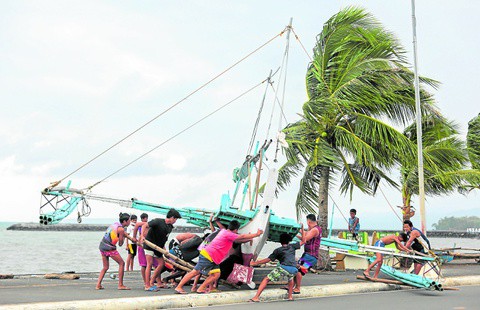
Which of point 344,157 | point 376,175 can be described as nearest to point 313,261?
point 344,157

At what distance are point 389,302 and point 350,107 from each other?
1056 centimetres

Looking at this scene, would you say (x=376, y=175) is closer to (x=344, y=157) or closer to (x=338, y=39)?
(x=344, y=157)

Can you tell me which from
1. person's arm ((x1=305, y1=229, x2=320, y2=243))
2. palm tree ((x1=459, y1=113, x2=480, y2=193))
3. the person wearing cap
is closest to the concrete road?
person's arm ((x1=305, y1=229, x2=320, y2=243))

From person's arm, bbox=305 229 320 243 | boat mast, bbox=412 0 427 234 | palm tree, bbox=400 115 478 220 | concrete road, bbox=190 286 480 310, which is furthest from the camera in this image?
palm tree, bbox=400 115 478 220

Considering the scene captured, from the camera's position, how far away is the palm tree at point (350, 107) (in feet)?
75.6

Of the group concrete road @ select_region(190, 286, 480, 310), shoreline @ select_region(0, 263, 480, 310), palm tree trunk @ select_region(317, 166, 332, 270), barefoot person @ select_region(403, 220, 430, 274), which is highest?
palm tree trunk @ select_region(317, 166, 332, 270)

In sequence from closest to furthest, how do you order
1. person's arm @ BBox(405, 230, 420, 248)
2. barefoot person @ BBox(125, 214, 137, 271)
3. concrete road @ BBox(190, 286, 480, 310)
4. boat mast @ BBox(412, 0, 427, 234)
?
concrete road @ BBox(190, 286, 480, 310), person's arm @ BBox(405, 230, 420, 248), barefoot person @ BBox(125, 214, 137, 271), boat mast @ BBox(412, 0, 427, 234)

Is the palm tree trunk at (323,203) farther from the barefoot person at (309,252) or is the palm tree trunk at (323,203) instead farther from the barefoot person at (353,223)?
the barefoot person at (309,252)

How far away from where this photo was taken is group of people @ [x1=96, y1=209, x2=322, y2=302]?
1365 centimetres

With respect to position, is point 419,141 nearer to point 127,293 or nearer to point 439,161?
point 439,161

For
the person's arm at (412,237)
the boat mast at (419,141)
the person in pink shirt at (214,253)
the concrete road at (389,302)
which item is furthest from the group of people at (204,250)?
the boat mast at (419,141)

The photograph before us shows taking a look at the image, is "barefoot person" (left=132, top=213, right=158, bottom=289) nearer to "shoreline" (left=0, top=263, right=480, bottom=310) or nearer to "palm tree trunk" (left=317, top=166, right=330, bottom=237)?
"shoreline" (left=0, top=263, right=480, bottom=310)

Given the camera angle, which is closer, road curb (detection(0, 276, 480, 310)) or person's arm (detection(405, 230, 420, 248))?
road curb (detection(0, 276, 480, 310))

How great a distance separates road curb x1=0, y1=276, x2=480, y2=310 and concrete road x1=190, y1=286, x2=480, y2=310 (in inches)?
15.0
